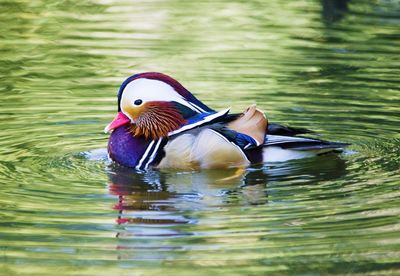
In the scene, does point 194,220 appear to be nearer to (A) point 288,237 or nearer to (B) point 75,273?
(A) point 288,237

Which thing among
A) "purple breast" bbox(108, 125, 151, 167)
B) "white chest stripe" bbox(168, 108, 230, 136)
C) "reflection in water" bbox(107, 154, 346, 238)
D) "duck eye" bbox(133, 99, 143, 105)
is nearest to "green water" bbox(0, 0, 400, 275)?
"reflection in water" bbox(107, 154, 346, 238)

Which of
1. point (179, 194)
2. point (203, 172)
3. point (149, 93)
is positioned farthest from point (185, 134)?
point (179, 194)

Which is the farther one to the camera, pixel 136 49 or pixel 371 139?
pixel 136 49

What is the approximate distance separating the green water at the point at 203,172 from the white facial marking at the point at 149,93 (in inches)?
24.0

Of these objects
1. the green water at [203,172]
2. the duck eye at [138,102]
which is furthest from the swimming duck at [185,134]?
the green water at [203,172]

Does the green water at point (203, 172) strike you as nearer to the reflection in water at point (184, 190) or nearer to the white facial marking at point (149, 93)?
the reflection in water at point (184, 190)

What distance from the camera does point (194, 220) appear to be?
8.34 meters

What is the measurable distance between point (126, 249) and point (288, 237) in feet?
3.32

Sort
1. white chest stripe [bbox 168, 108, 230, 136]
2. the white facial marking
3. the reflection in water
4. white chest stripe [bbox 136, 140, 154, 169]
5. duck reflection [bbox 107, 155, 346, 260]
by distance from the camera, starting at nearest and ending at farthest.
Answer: duck reflection [bbox 107, 155, 346, 260]
the reflection in water
white chest stripe [bbox 168, 108, 230, 136]
white chest stripe [bbox 136, 140, 154, 169]
the white facial marking

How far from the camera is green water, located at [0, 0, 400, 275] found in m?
7.62

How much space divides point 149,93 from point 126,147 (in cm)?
48

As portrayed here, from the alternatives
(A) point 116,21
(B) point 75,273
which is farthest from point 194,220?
(A) point 116,21

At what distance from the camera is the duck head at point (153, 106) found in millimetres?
10164

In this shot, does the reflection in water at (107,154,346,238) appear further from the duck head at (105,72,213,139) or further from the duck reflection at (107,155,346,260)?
the duck head at (105,72,213,139)
